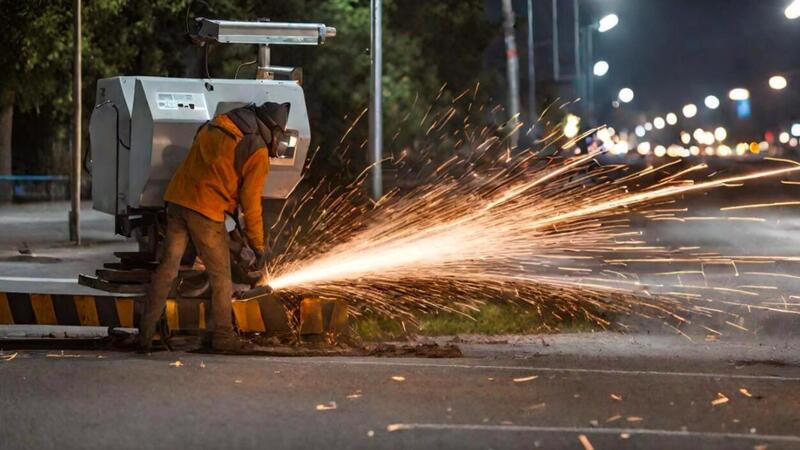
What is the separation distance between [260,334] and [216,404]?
279 cm

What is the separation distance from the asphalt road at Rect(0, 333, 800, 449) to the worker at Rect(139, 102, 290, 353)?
1.90 ft

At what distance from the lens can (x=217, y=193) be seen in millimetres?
9688

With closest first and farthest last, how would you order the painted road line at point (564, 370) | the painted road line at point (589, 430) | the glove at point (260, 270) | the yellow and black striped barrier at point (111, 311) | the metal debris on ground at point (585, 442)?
the metal debris on ground at point (585, 442) → the painted road line at point (589, 430) → the painted road line at point (564, 370) → the glove at point (260, 270) → the yellow and black striped barrier at point (111, 311)

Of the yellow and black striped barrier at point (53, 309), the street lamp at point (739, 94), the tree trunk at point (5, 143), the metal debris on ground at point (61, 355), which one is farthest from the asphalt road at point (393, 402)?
the street lamp at point (739, 94)

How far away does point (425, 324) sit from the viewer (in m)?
12.5

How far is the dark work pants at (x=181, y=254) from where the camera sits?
31.9 feet

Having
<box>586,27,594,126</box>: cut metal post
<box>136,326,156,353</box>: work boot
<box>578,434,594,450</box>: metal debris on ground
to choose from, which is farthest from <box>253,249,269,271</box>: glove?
<box>586,27,594,126</box>: cut metal post

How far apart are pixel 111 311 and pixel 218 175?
1.62 m

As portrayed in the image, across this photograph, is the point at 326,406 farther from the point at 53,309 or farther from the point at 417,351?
the point at 53,309

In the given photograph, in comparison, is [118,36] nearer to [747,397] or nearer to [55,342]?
[55,342]

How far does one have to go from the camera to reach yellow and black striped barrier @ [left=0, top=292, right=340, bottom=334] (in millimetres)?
10383

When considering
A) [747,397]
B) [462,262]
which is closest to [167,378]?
[747,397]

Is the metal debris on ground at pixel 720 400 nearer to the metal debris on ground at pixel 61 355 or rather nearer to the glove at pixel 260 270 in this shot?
the glove at pixel 260 270

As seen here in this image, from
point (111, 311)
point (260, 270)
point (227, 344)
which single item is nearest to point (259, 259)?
point (260, 270)
